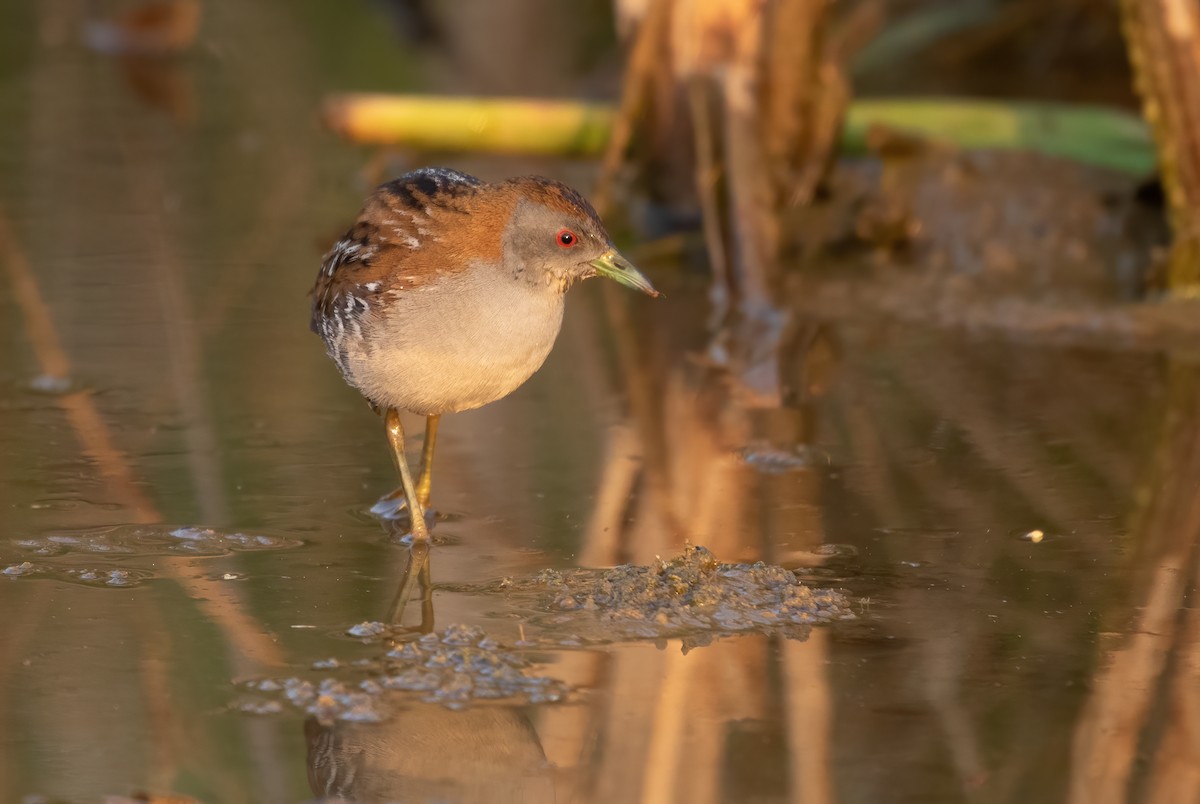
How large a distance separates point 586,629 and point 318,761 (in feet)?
2.68

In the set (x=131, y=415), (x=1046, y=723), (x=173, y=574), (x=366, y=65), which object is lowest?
(x=1046, y=723)

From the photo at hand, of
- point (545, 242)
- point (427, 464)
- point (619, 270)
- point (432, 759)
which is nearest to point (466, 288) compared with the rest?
point (545, 242)

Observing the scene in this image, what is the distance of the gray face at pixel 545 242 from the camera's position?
13.6ft

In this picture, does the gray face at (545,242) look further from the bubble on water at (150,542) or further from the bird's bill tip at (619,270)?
the bubble on water at (150,542)

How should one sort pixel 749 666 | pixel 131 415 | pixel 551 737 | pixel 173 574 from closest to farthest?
pixel 551 737
pixel 749 666
pixel 173 574
pixel 131 415

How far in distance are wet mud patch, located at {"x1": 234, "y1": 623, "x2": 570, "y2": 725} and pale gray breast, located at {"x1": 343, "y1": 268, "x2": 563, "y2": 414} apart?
66cm

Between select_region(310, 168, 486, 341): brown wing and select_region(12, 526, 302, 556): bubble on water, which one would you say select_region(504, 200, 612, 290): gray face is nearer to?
select_region(310, 168, 486, 341): brown wing

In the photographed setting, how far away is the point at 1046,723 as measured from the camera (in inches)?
137

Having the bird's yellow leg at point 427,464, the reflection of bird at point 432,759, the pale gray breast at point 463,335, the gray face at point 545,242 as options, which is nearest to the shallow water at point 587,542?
the reflection of bird at point 432,759

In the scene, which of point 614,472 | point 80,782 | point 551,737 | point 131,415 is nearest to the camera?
point 80,782

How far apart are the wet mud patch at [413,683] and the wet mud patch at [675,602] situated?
17 cm

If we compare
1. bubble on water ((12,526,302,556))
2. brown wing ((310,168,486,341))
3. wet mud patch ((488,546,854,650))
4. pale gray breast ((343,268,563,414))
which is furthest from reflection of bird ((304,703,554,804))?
brown wing ((310,168,486,341))

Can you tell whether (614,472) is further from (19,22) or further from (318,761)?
(19,22)

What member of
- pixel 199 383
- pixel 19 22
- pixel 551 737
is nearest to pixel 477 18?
pixel 19 22
